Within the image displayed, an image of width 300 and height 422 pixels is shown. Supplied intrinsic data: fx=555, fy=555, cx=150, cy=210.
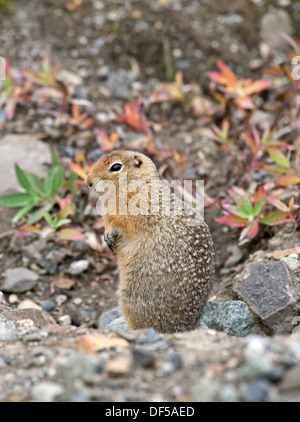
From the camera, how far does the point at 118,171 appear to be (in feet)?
13.9

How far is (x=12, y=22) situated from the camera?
7133 mm

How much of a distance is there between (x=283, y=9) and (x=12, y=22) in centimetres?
366

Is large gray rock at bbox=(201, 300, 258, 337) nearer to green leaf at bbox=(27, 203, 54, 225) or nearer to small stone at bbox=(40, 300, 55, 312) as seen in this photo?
small stone at bbox=(40, 300, 55, 312)

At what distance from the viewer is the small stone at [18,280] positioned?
4.87 metres

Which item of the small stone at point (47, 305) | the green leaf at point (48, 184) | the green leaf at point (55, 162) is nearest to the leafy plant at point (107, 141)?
the green leaf at point (55, 162)

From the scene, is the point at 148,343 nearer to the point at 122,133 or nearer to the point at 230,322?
the point at 230,322

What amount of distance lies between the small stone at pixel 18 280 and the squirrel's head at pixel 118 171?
1212 millimetres

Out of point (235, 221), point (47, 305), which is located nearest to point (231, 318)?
point (235, 221)

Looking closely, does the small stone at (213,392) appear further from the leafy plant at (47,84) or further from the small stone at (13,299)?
the leafy plant at (47,84)

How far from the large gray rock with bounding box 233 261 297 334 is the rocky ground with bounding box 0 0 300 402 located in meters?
0.01

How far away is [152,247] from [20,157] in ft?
7.92

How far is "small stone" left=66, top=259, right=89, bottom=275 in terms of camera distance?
5125 mm

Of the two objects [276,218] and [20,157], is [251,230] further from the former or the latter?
[20,157]

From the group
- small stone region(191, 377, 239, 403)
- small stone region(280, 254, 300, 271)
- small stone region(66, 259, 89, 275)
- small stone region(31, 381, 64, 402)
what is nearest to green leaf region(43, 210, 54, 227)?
small stone region(66, 259, 89, 275)
